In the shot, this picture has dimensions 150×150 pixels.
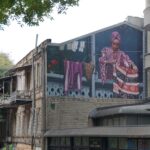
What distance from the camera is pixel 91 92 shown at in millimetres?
38812

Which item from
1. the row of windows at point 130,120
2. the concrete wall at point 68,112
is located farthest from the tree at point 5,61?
the row of windows at point 130,120

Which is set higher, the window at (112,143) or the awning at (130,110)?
the awning at (130,110)

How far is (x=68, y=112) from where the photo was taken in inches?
1497

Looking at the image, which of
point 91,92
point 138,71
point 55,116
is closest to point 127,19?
point 138,71

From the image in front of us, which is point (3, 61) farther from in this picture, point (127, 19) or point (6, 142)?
point (127, 19)

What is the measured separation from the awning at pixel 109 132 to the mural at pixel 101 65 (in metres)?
4.62

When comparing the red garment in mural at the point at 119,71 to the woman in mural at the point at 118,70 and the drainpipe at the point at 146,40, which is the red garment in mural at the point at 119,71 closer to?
the woman in mural at the point at 118,70

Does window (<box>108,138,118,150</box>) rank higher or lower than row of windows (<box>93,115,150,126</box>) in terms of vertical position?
lower

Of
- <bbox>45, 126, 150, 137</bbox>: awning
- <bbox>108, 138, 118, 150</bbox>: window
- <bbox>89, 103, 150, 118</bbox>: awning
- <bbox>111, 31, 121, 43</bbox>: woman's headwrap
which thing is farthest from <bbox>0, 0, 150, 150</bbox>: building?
<bbox>108, 138, 118, 150</bbox>: window

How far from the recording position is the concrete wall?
3775 centimetres

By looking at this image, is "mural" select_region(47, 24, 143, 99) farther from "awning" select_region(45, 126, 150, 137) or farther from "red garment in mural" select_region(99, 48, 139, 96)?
"awning" select_region(45, 126, 150, 137)

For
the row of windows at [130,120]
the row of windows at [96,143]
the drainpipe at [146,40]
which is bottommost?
the row of windows at [96,143]

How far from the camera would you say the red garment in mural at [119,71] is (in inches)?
1558

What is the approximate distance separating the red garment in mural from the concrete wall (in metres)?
2.36
